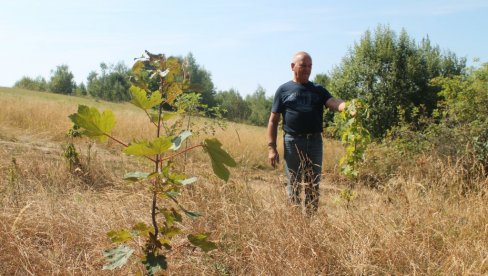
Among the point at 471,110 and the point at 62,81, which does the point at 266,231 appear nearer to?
the point at 471,110

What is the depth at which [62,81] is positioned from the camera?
5819 cm

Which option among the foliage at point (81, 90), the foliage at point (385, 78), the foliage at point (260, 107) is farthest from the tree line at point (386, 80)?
the foliage at point (81, 90)

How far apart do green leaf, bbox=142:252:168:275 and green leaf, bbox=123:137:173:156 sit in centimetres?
46

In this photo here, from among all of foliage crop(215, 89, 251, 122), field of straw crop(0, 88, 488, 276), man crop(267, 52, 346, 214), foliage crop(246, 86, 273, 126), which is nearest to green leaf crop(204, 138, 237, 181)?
field of straw crop(0, 88, 488, 276)

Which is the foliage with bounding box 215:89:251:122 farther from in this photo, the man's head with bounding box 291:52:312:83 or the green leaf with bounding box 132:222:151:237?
the green leaf with bounding box 132:222:151:237

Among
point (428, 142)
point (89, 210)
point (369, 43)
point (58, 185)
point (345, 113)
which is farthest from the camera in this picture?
point (369, 43)

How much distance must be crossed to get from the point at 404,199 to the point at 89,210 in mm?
2343

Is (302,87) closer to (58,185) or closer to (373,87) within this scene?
(58,185)

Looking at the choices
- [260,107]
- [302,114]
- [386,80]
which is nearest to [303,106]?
[302,114]

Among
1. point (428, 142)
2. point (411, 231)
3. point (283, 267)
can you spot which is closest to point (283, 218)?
point (283, 267)

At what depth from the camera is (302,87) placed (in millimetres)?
3648

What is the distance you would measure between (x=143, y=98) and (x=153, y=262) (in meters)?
0.62

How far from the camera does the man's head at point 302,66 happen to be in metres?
3.62

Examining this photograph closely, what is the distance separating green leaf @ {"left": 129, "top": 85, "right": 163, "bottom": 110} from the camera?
4.75ft
